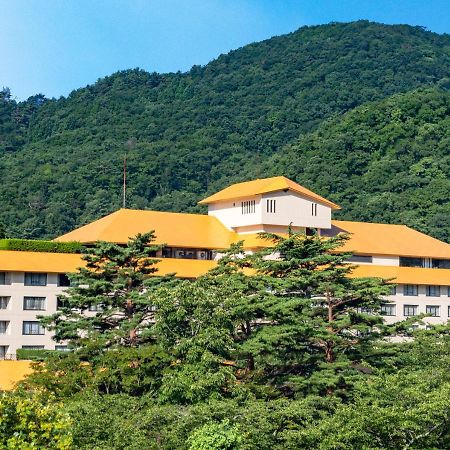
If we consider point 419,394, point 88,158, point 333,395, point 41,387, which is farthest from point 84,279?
point 88,158

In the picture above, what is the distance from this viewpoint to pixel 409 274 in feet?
213

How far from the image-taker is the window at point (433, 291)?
216 ft

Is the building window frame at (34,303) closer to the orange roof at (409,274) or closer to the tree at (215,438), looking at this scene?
the orange roof at (409,274)

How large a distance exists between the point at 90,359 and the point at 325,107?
114087 mm

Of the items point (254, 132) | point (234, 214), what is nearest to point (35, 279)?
point (234, 214)

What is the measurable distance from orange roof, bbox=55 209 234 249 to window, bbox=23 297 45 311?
4.62 meters

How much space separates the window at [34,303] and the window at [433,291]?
23.7 m

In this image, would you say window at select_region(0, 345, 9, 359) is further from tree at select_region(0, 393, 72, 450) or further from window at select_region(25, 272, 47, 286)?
tree at select_region(0, 393, 72, 450)

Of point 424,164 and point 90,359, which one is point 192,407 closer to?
point 90,359

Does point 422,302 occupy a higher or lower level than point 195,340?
higher

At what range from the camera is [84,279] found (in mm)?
47156

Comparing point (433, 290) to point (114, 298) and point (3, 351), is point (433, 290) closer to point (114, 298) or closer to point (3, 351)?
point (3, 351)

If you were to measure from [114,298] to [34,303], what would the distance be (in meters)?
11.9

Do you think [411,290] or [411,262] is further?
[411,262]
